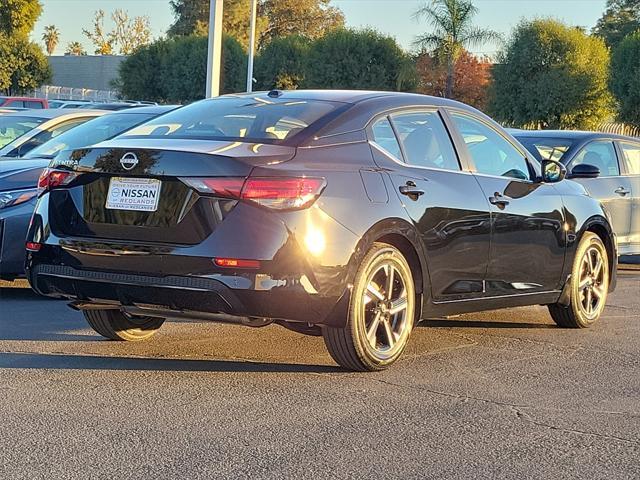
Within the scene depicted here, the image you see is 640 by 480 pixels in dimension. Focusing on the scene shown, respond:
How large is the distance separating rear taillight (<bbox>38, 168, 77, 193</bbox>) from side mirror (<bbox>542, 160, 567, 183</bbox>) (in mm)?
3416

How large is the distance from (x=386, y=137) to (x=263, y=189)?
1170 mm

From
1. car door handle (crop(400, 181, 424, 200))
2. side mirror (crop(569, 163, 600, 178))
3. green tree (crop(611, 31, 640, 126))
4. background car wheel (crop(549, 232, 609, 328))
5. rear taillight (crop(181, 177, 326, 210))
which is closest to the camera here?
rear taillight (crop(181, 177, 326, 210))

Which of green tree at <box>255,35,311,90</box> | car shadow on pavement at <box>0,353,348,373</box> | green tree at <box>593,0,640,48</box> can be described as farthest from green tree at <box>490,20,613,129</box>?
car shadow on pavement at <box>0,353,348,373</box>

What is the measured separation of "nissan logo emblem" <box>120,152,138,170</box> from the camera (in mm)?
5621

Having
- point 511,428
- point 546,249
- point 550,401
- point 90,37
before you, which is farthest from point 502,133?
point 90,37

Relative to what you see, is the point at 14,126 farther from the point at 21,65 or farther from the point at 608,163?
the point at 21,65

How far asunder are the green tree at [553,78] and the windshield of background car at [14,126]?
36246 millimetres

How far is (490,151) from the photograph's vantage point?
7215 millimetres

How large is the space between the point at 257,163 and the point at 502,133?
2530mm

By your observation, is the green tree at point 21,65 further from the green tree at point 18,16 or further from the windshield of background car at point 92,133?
the windshield of background car at point 92,133

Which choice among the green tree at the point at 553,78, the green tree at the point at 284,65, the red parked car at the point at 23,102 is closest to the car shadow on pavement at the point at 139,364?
the red parked car at the point at 23,102

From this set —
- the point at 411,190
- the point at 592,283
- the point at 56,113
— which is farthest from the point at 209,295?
the point at 56,113

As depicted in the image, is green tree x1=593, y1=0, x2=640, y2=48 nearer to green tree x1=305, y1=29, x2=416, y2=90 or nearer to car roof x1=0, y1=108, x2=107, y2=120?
green tree x1=305, y1=29, x2=416, y2=90

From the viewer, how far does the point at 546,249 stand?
7398 millimetres
